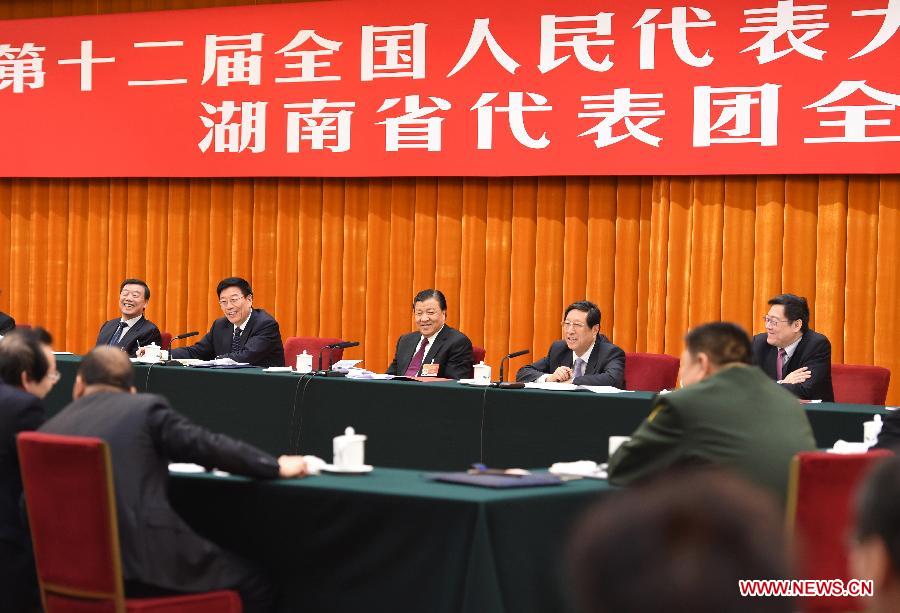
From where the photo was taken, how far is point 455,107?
285 inches

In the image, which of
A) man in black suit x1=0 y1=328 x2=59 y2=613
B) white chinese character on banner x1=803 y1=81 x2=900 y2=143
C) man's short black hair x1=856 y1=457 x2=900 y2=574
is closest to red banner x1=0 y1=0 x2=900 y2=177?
white chinese character on banner x1=803 y1=81 x2=900 y2=143

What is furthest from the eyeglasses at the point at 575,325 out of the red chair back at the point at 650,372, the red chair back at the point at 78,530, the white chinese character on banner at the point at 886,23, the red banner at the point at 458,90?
the red chair back at the point at 78,530

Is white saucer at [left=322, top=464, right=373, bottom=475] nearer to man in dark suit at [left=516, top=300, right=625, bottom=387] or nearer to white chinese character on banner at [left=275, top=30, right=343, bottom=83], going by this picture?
man in dark suit at [left=516, top=300, right=625, bottom=387]

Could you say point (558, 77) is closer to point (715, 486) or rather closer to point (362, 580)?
point (362, 580)

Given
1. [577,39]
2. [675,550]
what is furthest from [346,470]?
[577,39]

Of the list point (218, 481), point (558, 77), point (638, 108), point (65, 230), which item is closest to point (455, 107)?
point (558, 77)

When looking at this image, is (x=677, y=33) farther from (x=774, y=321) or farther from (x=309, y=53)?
(x=309, y=53)

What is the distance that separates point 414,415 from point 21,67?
15.3 feet

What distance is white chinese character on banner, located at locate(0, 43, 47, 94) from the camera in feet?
27.5

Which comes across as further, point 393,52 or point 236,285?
point 393,52

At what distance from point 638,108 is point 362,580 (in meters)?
4.31

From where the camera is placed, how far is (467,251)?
7.46 m

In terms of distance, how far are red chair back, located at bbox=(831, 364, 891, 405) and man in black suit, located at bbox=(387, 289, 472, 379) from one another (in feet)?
5.81

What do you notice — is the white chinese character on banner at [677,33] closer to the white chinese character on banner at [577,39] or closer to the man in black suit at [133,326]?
the white chinese character on banner at [577,39]
